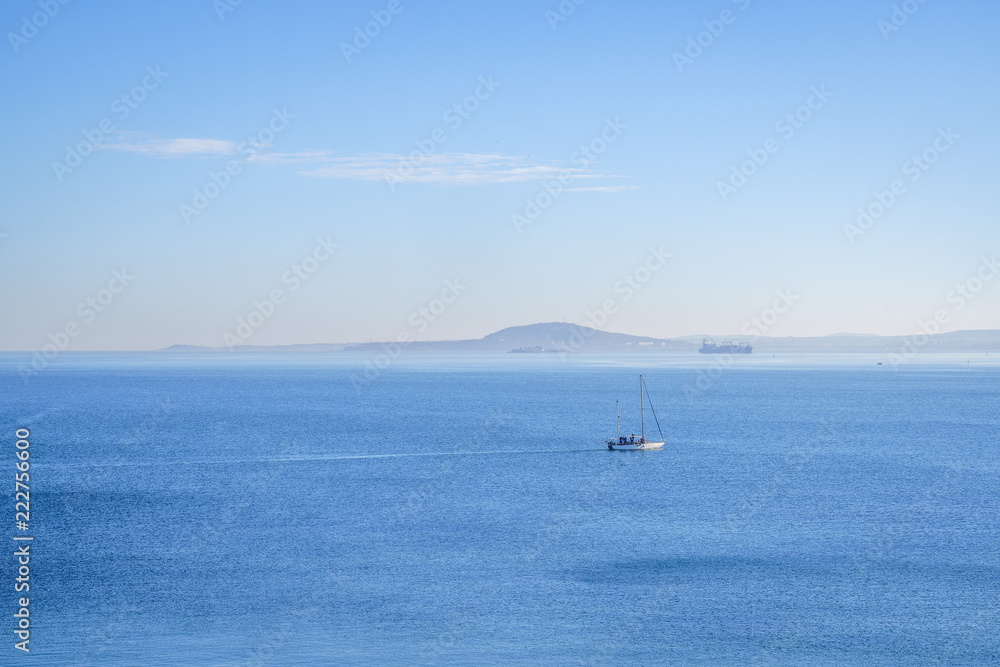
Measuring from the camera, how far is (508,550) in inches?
1935

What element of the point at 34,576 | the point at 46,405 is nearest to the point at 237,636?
the point at 34,576

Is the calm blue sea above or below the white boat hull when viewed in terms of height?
below

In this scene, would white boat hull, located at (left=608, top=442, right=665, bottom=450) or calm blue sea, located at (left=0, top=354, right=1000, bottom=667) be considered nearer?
calm blue sea, located at (left=0, top=354, right=1000, bottom=667)

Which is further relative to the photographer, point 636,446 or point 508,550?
point 636,446

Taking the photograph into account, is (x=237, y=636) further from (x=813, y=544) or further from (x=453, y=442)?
(x=453, y=442)

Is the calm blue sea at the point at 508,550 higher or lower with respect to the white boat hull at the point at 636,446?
lower

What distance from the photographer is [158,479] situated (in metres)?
71.2

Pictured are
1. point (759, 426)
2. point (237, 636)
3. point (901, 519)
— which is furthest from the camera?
point (759, 426)

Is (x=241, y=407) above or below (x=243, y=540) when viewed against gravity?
above

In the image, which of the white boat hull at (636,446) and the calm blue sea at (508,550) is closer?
the calm blue sea at (508,550)

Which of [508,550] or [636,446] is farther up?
[636,446]

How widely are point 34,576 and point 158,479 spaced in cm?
2769

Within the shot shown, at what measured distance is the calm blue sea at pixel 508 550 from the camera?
3631 centimetres

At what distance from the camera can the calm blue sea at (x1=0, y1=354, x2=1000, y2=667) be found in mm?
36312
